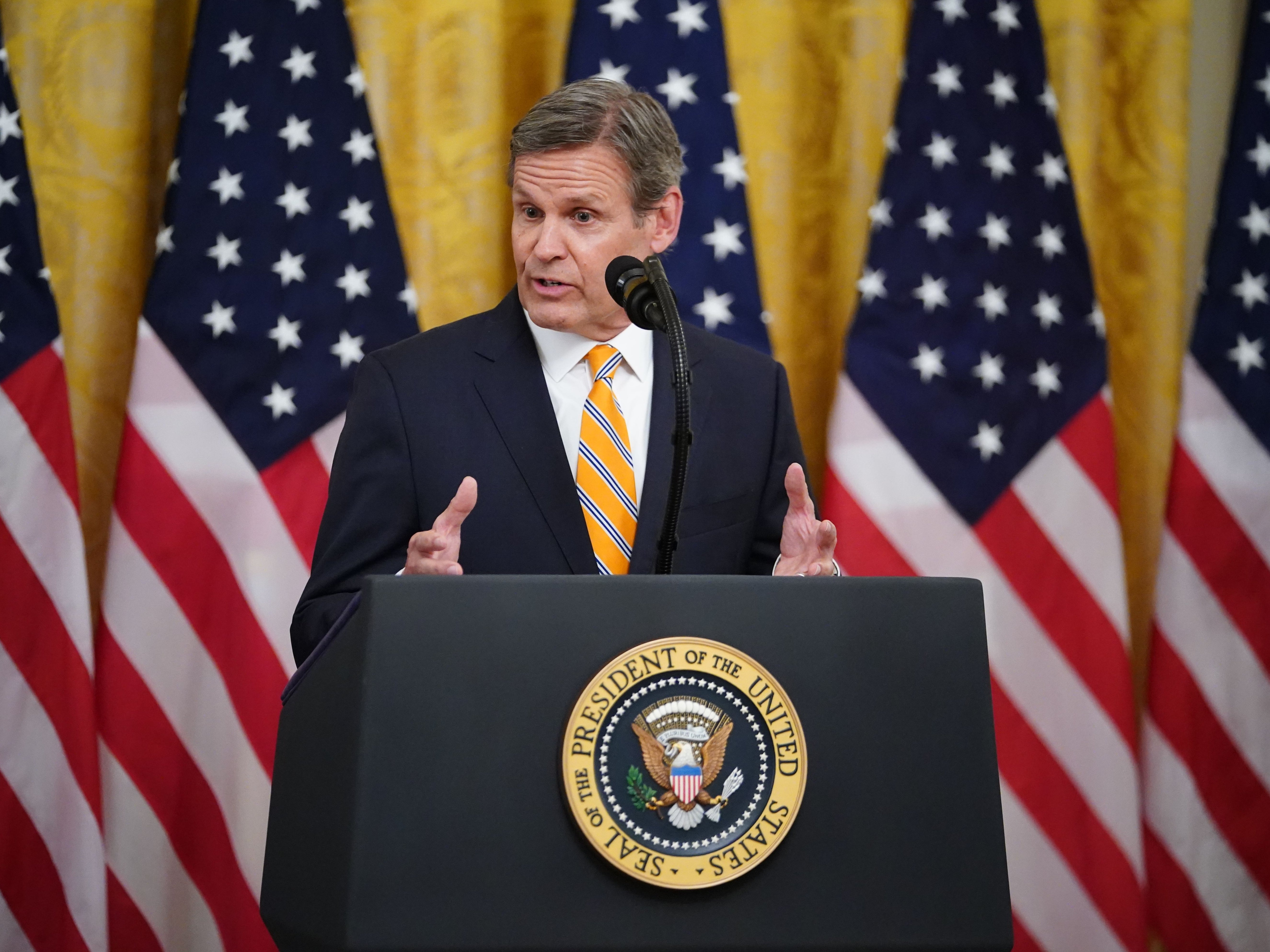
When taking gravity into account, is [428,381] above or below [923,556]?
above

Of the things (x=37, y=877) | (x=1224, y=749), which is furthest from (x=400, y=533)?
(x=1224, y=749)

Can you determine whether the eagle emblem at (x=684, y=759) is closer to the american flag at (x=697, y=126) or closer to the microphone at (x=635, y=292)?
the microphone at (x=635, y=292)

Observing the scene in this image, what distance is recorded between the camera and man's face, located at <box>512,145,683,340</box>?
6.26 feet

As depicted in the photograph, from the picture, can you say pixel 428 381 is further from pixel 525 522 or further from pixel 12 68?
pixel 12 68

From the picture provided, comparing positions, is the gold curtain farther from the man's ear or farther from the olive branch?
the olive branch

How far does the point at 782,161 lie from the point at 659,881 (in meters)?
2.29

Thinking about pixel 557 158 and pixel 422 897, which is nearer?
pixel 422 897

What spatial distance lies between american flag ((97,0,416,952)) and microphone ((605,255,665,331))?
1540mm

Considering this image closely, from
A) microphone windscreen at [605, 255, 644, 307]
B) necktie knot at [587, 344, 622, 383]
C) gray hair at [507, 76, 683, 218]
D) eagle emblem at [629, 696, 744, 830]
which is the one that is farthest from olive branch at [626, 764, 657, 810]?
gray hair at [507, 76, 683, 218]

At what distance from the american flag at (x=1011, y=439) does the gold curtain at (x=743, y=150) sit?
0.10 m

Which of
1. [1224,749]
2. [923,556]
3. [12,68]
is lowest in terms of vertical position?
[1224,749]

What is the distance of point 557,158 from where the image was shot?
192cm

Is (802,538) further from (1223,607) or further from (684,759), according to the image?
(1223,607)

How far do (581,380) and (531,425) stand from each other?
160mm
